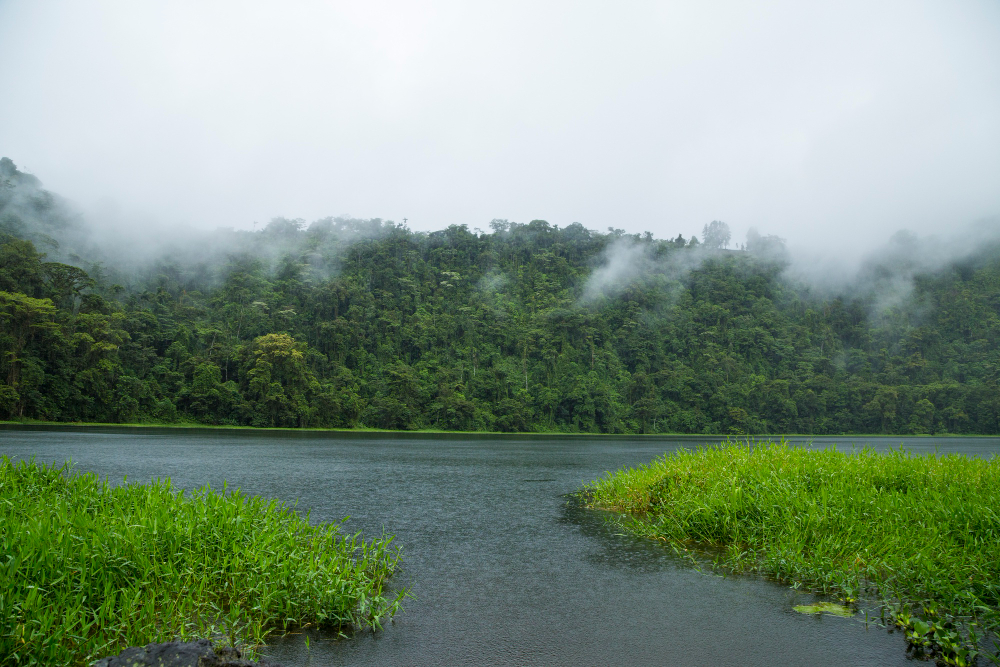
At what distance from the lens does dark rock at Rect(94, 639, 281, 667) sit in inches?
188

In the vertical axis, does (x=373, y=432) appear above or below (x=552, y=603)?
below

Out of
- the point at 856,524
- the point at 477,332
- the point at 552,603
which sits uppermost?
the point at 477,332

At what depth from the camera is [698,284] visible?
121 meters

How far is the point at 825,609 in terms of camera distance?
8.09 metres

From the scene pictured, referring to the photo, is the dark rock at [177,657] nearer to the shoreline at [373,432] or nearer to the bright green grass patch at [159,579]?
the bright green grass patch at [159,579]

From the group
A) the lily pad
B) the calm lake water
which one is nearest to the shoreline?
the calm lake water

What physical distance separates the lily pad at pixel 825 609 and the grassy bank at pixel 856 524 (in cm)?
33

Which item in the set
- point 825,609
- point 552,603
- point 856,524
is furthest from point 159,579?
point 856,524

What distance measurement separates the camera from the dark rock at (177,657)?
478cm

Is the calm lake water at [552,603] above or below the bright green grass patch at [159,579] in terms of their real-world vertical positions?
below

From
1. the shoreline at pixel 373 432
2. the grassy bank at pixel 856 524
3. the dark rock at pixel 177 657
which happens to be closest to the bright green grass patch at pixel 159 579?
the dark rock at pixel 177 657

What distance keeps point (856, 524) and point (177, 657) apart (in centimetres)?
1028

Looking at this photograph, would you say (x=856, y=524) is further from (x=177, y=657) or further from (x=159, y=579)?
(x=159, y=579)

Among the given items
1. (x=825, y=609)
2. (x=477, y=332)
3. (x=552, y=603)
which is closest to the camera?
(x=825, y=609)
